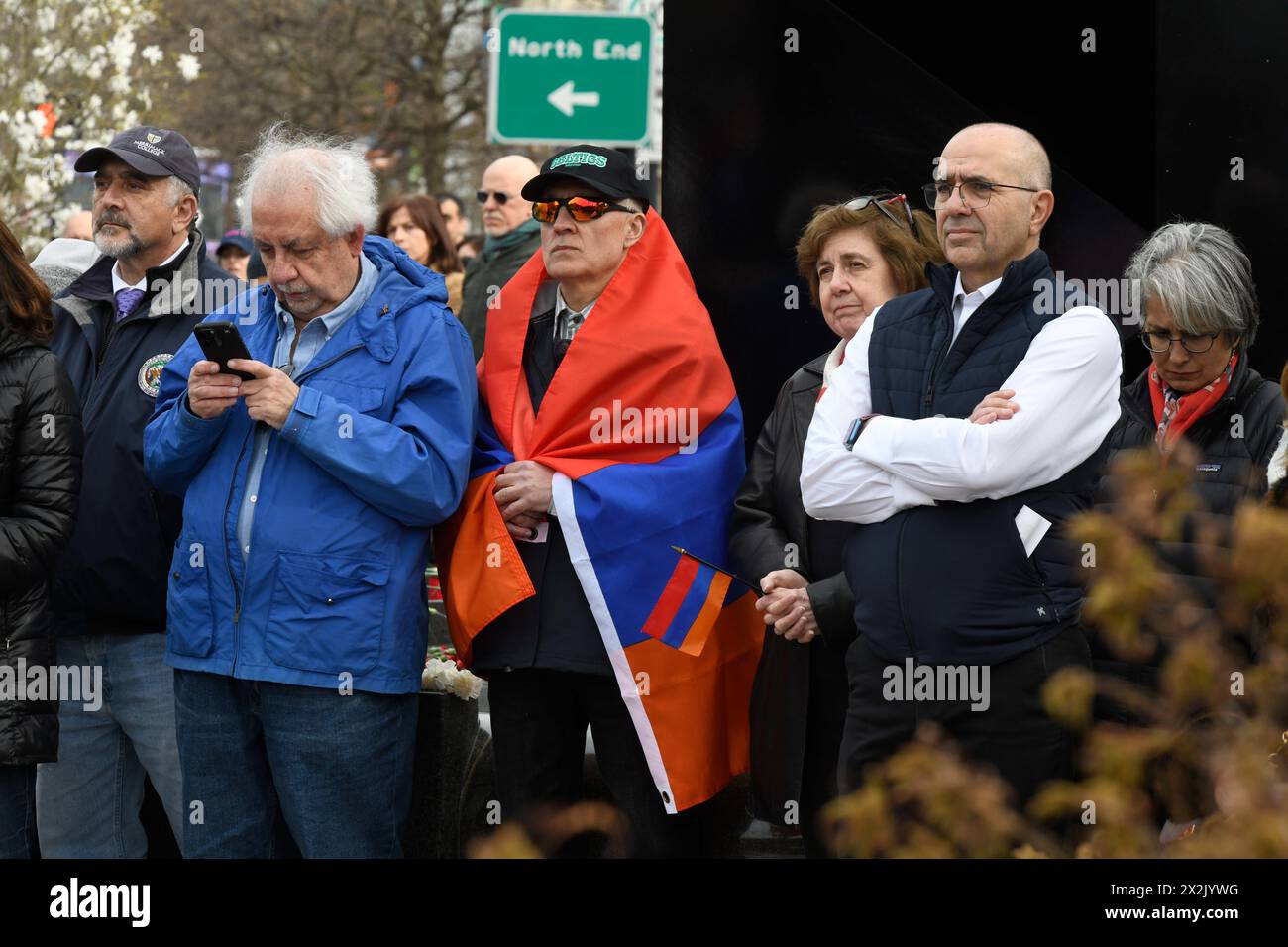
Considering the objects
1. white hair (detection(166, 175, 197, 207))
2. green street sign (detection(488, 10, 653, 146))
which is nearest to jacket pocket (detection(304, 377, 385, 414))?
white hair (detection(166, 175, 197, 207))

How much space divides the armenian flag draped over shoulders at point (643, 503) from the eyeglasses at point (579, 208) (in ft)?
0.51

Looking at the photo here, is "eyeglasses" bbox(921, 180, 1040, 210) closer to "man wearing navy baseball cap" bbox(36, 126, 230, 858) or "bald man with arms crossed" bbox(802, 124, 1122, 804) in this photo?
"bald man with arms crossed" bbox(802, 124, 1122, 804)

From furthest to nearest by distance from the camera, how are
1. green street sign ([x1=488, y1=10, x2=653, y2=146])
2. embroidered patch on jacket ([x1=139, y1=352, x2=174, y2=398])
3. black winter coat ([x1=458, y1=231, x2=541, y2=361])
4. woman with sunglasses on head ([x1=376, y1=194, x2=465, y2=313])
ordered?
woman with sunglasses on head ([x1=376, y1=194, x2=465, y2=313]), black winter coat ([x1=458, y1=231, x2=541, y2=361]), green street sign ([x1=488, y1=10, x2=653, y2=146]), embroidered patch on jacket ([x1=139, y1=352, x2=174, y2=398])

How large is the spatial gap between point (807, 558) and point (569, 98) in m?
3.25

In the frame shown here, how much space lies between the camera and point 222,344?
4.25 meters

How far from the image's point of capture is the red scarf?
440 centimetres

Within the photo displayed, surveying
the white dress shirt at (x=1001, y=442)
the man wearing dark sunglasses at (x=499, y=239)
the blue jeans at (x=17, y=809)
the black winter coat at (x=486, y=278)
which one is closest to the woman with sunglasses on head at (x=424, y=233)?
the man wearing dark sunglasses at (x=499, y=239)

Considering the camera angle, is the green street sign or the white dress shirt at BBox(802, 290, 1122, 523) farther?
the green street sign

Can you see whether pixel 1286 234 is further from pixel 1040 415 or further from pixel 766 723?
pixel 766 723

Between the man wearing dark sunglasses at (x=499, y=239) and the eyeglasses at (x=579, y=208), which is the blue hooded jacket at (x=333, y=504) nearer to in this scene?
the eyeglasses at (x=579, y=208)

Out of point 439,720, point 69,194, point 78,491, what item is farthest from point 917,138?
point 69,194

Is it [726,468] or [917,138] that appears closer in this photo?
[726,468]

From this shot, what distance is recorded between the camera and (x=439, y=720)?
5352 millimetres
